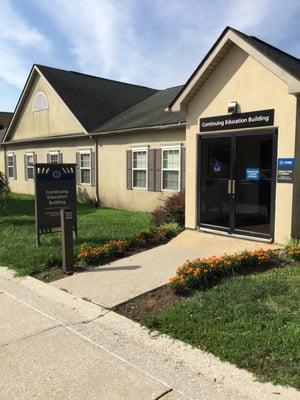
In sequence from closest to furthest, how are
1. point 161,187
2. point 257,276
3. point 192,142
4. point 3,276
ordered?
point 257,276
point 3,276
point 192,142
point 161,187

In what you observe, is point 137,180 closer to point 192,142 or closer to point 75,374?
point 192,142

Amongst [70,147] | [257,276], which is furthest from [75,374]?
[70,147]

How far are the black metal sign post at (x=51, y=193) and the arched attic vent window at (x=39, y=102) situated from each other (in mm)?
11924

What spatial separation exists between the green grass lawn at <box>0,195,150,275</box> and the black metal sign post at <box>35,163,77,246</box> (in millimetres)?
462

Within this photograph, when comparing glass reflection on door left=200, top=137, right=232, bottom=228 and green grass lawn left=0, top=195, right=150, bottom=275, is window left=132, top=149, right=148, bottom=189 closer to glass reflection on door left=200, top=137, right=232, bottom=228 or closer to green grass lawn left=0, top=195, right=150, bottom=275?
green grass lawn left=0, top=195, right=150, bottom=275

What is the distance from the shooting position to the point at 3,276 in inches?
270

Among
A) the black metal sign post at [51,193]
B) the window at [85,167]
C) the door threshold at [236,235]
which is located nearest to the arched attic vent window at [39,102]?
the window at [85,167]

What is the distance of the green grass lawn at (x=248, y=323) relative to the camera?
3.60 metres

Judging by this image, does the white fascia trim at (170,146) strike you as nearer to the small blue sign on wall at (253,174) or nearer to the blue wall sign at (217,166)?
the blue wall sign at (217,166)

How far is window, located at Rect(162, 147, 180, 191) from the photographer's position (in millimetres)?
13141

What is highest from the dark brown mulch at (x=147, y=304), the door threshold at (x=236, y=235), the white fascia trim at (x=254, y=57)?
the white fascia trim at (x=254, y=57)

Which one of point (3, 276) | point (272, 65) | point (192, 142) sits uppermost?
point (272, 65)

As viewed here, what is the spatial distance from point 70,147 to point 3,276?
11861mm

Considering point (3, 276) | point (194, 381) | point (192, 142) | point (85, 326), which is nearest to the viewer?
point (194, 381)
